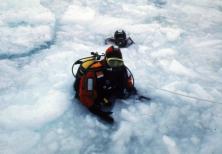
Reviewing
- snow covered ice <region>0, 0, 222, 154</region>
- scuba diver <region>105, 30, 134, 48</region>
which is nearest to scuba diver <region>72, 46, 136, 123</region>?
snow covered ice <region>0, 0, 222, 154</region>

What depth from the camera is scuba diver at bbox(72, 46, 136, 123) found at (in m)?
3.25

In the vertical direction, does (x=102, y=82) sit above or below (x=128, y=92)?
above

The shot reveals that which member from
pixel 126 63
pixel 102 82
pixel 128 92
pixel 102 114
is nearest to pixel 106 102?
pixel 102 114

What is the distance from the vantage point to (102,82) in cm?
340

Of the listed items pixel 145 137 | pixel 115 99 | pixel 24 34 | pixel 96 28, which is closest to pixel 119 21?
pixel 96 28

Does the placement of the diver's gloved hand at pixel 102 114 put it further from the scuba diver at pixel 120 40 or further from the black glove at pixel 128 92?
the scuba diver at pixel 120 40

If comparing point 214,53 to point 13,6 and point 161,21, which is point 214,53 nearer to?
point 161,21

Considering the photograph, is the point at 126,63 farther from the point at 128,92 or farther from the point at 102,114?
the point at 102,114

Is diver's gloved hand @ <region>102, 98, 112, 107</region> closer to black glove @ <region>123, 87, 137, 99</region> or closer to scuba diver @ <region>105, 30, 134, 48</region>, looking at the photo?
black glove @ <region>123, 87, 137, 99</region>

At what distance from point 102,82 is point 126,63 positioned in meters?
1.57

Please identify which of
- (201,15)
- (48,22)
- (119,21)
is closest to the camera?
(48,22)

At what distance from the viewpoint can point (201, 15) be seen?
295 inches

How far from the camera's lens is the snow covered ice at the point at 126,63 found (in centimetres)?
317

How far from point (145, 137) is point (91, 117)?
775 millimetres
